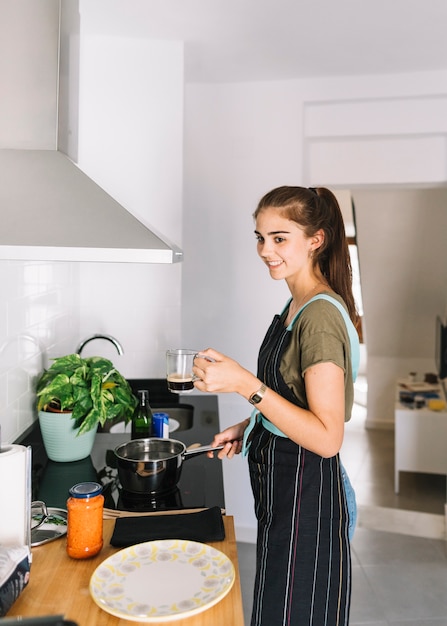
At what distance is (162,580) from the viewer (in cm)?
111

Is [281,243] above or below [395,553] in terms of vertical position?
above

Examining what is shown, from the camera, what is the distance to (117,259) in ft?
4.00

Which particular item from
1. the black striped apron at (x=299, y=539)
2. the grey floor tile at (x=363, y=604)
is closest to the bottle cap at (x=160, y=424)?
the black striped apron at (x=299, y=539)

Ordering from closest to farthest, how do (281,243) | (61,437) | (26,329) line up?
(281,243), (61,437), (26,329)

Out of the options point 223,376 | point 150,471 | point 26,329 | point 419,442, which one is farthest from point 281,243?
Answer: point 419,442

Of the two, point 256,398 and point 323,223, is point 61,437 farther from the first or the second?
point 323,223

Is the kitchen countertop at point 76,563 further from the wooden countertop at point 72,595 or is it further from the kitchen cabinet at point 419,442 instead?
the kitchen cabinet at point 419,442

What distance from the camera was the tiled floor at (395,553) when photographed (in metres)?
2.71

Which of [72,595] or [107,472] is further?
[107,472]

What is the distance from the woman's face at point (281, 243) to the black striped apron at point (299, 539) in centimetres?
19

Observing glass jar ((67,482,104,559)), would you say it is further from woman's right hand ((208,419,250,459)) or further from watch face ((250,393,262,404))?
woman's right hand ((208,419,250,459))

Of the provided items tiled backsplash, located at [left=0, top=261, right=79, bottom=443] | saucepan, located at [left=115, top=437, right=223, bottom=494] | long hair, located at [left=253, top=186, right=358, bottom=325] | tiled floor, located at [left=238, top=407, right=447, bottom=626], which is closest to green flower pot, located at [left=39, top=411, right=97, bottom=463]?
tiled backsplash, located at [left=0, top=261, right=79, bottom=443]

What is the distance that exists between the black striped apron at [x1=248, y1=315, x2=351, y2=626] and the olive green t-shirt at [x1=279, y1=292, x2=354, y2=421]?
0.09ft

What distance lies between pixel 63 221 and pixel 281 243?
1.90ft
